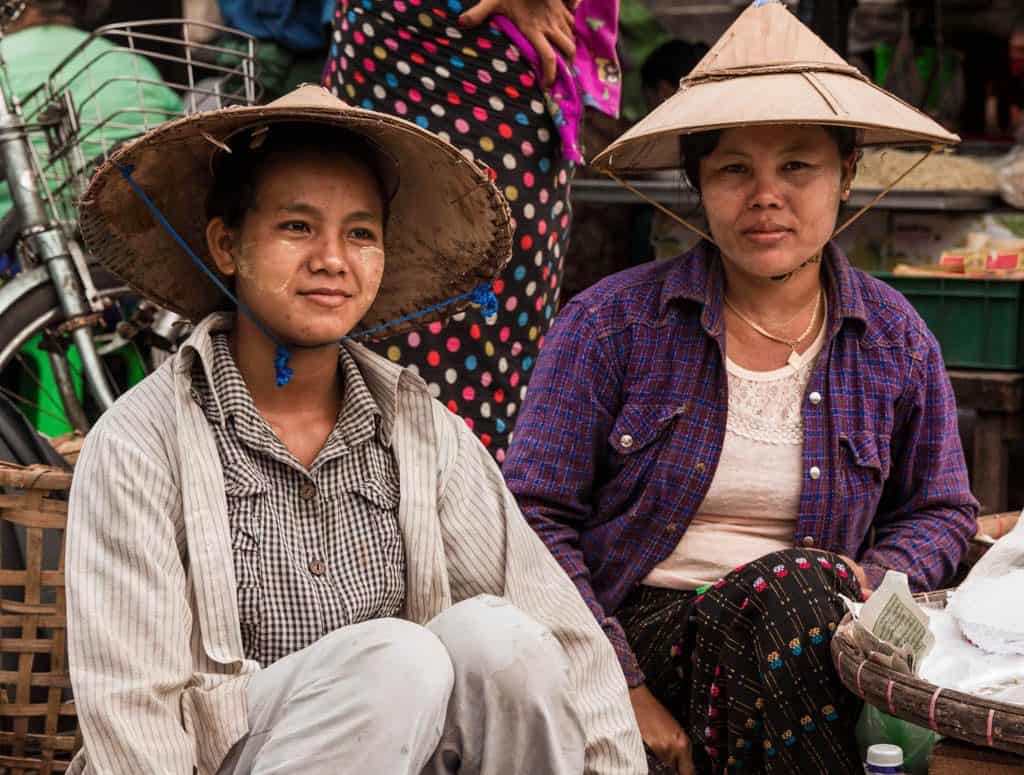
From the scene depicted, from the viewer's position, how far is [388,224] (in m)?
2.51

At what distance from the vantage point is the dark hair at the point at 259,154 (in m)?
2.24

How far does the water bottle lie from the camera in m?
2.15

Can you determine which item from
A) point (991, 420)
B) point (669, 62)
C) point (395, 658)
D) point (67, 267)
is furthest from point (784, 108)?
point (669, 62)

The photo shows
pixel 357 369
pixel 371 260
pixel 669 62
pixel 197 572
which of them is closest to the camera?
pixel 197 572

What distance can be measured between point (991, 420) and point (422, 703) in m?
2.90

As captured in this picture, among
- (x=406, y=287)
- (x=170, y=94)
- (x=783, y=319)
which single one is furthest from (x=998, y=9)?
(x=406, y=287)

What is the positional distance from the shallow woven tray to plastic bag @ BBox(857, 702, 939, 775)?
23cm

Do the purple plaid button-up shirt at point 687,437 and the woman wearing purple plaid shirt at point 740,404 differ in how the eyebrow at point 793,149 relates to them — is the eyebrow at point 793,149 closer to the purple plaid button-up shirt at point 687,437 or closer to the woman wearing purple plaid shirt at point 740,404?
the woman wearing purple plaid shirt at point 740,404

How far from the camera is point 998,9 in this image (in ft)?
20.6

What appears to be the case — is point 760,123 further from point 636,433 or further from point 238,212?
point 238,212

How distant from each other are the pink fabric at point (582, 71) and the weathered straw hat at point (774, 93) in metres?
0.58

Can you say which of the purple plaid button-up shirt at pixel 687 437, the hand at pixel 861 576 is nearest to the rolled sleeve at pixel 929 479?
the purple plaid button-up shirt at pixel 687 437

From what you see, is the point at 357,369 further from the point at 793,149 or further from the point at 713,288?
the point at 793,149

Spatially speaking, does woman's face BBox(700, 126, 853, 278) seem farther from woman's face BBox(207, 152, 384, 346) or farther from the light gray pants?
the light gray pants
